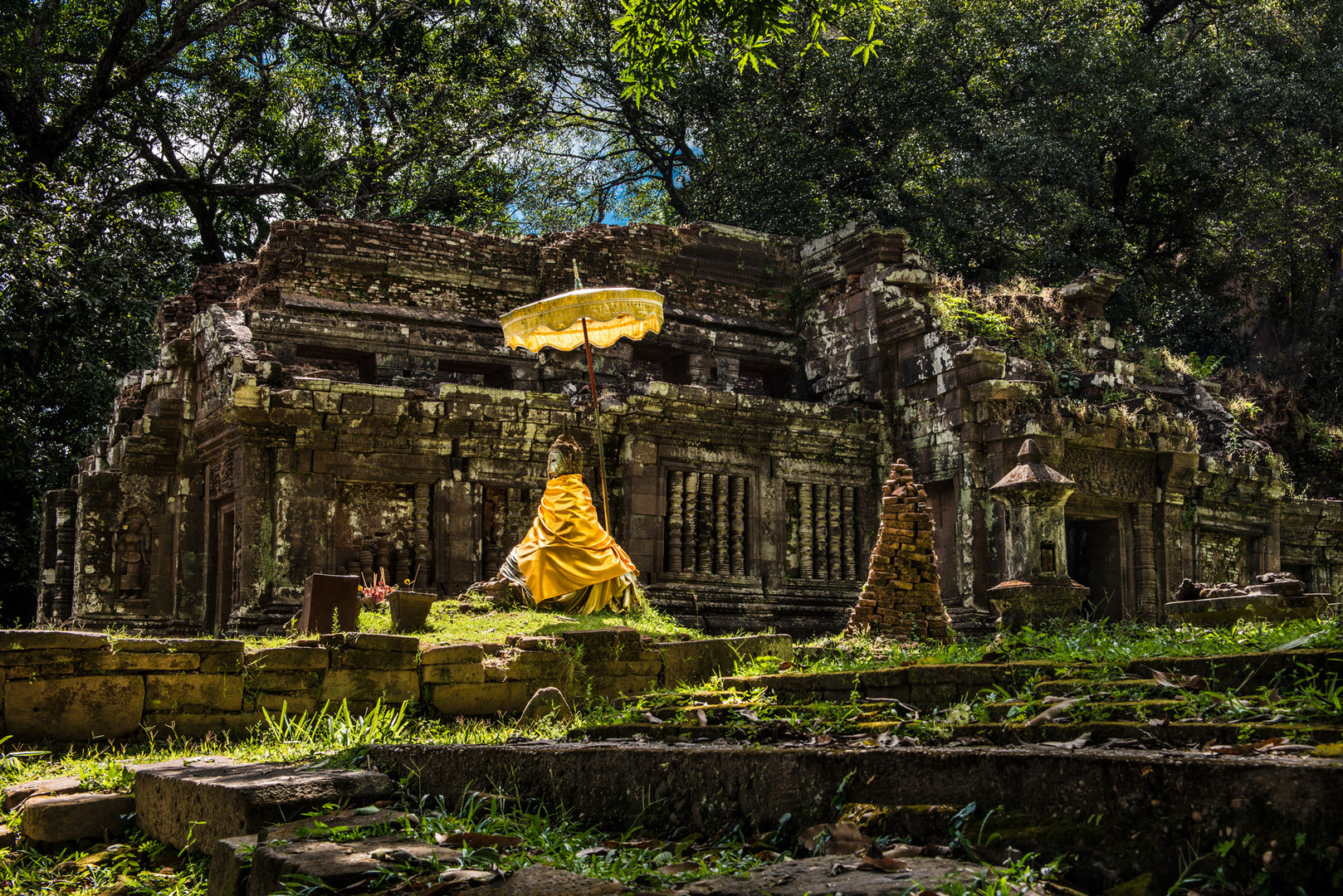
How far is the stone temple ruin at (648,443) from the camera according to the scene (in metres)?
12.2

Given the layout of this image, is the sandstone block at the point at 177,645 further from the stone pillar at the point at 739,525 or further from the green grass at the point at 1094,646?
the stone pillar at the point at 739,525

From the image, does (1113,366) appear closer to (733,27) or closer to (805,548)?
(805,548)

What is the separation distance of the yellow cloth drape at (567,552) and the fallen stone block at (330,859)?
23.7ft

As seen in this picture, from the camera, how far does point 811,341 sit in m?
16.8

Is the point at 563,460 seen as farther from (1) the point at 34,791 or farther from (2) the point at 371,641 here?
(1) the point at 34,791

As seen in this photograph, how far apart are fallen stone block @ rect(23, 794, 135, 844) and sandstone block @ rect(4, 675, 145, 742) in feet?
5.31

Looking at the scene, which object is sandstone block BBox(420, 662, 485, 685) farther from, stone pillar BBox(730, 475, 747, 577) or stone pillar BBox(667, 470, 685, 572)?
stone pillar BBox(730, 475, 747, 577)

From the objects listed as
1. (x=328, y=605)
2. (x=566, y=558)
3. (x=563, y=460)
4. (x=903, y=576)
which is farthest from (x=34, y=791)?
(x=903, y=576)

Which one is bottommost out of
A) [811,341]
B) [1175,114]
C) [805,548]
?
[805,548]

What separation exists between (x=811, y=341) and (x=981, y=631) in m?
5.77

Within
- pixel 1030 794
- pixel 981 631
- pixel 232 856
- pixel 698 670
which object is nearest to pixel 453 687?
pixel 698 670

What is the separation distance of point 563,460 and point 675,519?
104 inches

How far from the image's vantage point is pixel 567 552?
10781mm

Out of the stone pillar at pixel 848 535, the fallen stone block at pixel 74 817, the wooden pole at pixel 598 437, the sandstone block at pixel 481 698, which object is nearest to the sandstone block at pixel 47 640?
the fallen stone block at pixel 74 817
